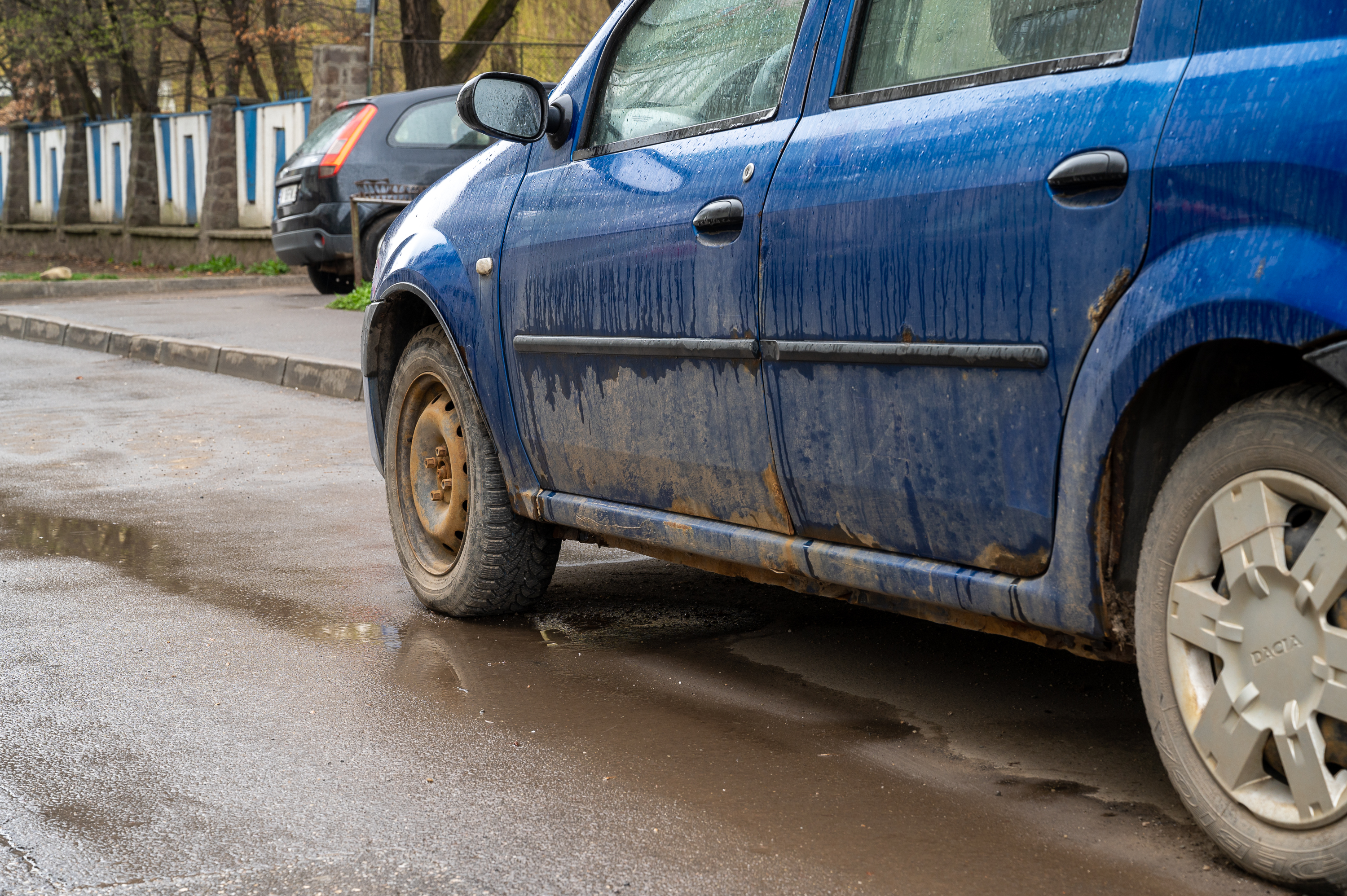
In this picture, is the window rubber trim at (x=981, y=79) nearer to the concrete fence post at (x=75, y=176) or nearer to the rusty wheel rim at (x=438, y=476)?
the rusty wheel rim at (x=438, y=476)

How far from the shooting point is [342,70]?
61.8ft

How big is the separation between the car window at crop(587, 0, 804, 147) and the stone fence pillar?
51.7 ft

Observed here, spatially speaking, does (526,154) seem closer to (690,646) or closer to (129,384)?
(690,646)

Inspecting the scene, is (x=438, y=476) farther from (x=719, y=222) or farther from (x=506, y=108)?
(x=719, y=222)

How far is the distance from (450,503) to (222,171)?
20349mm

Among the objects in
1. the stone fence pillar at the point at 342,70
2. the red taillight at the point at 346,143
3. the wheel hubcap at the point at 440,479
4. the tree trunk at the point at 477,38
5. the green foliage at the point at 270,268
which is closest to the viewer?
the wheel hubcap at the point at 440,479

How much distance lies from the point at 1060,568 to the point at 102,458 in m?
5.87

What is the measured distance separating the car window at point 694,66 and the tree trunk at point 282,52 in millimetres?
23885

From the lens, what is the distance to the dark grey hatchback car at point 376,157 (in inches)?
542

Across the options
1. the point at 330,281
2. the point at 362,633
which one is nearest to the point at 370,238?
the point at 330,281

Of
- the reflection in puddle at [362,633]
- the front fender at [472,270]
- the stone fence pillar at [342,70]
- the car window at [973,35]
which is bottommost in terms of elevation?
the reflection in puddle at [362,633]

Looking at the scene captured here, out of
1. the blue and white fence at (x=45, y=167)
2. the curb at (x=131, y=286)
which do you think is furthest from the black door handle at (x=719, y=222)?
the blue and white fence at (x=45, y=167)

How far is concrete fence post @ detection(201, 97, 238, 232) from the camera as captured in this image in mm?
22938

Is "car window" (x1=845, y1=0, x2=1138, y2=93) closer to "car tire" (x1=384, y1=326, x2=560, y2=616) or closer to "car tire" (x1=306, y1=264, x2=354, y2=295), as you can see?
"car tire" (x1=384, y1=326, x2=560, y2=616)
